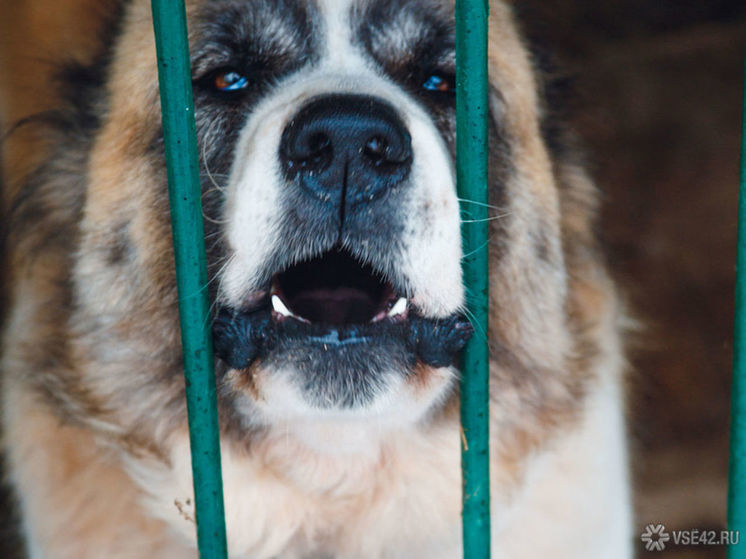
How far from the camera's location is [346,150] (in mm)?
1311

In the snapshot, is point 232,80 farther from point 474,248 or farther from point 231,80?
point 474,248

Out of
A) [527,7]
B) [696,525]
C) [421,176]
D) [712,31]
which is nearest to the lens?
[421,176]

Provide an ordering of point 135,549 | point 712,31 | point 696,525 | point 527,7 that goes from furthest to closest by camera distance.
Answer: point 712,31 < point 696,525 < point 527,7 < point 135,549

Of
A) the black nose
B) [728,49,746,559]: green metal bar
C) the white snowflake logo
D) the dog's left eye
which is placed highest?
the dog's left eye

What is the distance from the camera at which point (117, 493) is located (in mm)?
1916

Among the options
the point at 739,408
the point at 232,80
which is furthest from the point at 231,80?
the point at 739,408

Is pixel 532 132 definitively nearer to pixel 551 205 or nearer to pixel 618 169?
pixel 551 205

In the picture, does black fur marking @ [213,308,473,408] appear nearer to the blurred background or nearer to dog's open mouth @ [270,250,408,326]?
dog's open mouth @ [270,250,408,326]

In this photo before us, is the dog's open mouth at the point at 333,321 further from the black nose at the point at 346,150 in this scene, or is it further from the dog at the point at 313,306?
the black nose at the point at 346,150

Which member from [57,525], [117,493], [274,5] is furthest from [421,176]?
[57,525]

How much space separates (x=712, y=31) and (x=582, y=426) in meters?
2.33

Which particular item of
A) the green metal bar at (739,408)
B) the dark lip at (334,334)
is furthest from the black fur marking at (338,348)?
the green metal bar at (739,408)

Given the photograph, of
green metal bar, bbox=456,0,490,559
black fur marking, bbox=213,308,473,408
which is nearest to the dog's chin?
black fur marking, bbox=213,308,473,408

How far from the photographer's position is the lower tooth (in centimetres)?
145
